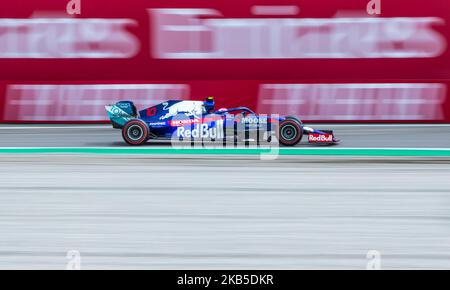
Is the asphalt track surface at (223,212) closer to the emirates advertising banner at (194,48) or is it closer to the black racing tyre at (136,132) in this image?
the black racing tyre at (136,132)

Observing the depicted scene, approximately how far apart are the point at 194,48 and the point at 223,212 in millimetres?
12955

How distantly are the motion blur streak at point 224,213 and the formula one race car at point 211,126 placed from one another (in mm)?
1822

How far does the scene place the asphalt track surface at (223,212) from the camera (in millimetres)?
6496

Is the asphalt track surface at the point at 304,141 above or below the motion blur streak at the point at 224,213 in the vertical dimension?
above

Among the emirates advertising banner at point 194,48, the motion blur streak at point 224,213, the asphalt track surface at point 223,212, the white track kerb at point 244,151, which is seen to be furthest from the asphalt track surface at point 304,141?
the motion blur streak at point 224,213

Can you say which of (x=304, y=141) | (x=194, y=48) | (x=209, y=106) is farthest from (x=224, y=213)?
(x=194, y=48)

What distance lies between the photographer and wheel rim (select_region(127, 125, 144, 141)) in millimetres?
15133

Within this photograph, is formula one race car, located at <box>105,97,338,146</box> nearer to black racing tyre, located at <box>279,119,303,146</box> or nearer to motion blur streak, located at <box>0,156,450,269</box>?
black racing tyre, located at <box>279,119,303,146</box>

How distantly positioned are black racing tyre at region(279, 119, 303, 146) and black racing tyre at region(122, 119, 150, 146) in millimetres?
2579

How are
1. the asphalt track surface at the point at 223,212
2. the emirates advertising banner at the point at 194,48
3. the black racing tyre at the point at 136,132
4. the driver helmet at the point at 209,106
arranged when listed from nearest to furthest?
1. the asphalt track surface at the point at 223,212
2. the driver helmet at the point at 209,106
3. the black racing tyre at the point at 136,132
4. the emirates advertising banner at the point at 194,48

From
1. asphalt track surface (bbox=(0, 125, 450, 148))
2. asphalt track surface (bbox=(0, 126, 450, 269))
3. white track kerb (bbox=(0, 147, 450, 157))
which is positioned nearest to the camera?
asphalt track surface (bbox=(0, 126, 450, 269))

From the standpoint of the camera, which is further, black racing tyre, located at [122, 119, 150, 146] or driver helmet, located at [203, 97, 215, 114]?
black racing tyre, located at [122, 119, 150, 146]

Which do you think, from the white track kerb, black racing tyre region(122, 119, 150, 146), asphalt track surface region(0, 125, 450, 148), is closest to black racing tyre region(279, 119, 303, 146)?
the white track kerb

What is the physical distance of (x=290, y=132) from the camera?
14852 millimetres
